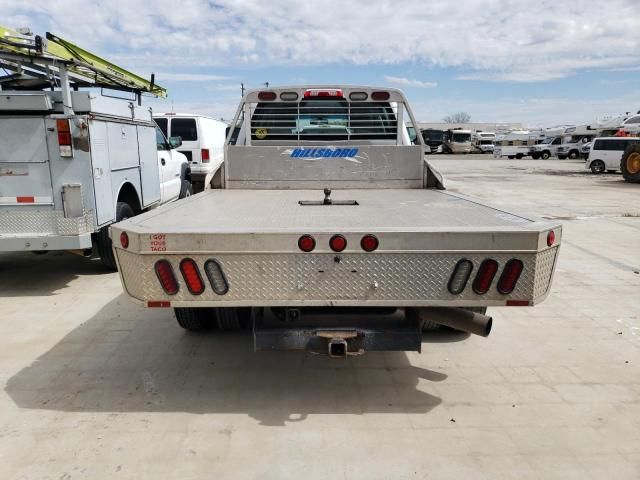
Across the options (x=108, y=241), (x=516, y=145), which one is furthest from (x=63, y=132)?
(x=516, y=145)

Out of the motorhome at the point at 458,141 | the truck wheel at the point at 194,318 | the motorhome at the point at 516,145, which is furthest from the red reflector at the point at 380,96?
the motorhome at the point at 458,141

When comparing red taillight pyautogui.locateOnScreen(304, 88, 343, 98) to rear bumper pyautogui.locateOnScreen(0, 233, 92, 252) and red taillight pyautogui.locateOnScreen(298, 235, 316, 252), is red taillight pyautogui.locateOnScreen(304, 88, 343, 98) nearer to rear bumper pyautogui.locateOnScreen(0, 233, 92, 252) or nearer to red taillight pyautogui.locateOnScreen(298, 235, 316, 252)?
rear bumper pyautogui.locateOnScreen(0, 233, 92, 252)

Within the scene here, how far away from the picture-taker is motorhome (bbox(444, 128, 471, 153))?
166 feet

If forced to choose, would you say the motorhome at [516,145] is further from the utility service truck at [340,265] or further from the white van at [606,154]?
the utility service truck at [340,265]

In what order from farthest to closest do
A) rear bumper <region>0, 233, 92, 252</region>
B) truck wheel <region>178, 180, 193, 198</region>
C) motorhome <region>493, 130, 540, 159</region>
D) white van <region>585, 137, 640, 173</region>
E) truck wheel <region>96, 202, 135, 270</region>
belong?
1. motorhome <region>493, 130, 540, 159</region>
2. white van <region>585, 137, 640, 173</region>
3. truck wheel <region>178, 180, 193, 198</region>
4. truck wheel <region>96, 202, 135, 270</region>
5. rear bumper <region>0, 233, 92, 252</region>

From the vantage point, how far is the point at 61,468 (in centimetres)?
288

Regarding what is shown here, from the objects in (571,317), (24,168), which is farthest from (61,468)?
(571,317)

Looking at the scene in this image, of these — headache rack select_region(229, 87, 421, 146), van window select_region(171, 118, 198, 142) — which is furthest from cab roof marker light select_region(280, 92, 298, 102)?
van window select_region(171, 118, 198, 142)

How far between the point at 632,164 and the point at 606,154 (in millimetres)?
4504

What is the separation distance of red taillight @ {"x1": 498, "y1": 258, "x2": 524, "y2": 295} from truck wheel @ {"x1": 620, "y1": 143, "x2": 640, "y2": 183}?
20.7 meters

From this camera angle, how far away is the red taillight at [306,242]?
294 centimetres

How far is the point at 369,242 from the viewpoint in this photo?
116 inches

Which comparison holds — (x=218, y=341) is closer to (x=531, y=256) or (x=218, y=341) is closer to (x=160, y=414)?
(x=160, y=414)

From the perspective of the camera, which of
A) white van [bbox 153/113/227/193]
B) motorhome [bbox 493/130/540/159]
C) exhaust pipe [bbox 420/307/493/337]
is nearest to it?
exhaust pipe [bbox 420/307/493/337]
